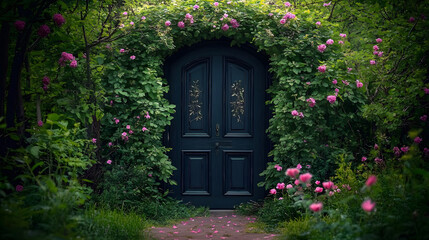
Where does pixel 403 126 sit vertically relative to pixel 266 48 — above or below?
below

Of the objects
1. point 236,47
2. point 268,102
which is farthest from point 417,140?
point 236,47

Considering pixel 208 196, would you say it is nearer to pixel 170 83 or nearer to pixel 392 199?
pixel 170 83

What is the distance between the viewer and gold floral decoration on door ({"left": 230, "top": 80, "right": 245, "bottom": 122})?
648cm

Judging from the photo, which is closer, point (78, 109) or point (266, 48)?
point (78, 109)

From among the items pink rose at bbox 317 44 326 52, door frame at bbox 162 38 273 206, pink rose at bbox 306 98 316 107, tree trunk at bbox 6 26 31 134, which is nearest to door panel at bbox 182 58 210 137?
door frame at bbox 162 38 273 206

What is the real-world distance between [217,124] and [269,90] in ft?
3.20

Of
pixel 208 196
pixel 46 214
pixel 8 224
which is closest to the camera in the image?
pixel 8 224

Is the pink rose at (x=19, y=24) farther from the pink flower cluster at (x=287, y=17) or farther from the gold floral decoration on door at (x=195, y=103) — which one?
the pink flower cluster at (x=287, y=17)

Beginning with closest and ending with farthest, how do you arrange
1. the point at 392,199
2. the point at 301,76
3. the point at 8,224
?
the point at 8,224 < the point at 392,199 < the point at 301,76

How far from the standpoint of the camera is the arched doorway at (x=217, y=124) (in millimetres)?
6441

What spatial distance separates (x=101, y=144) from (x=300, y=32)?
334 centimetres

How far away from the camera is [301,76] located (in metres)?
5.86

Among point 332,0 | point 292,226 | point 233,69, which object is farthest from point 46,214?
point 332,0

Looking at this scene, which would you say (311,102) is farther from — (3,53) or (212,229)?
(3,53)
